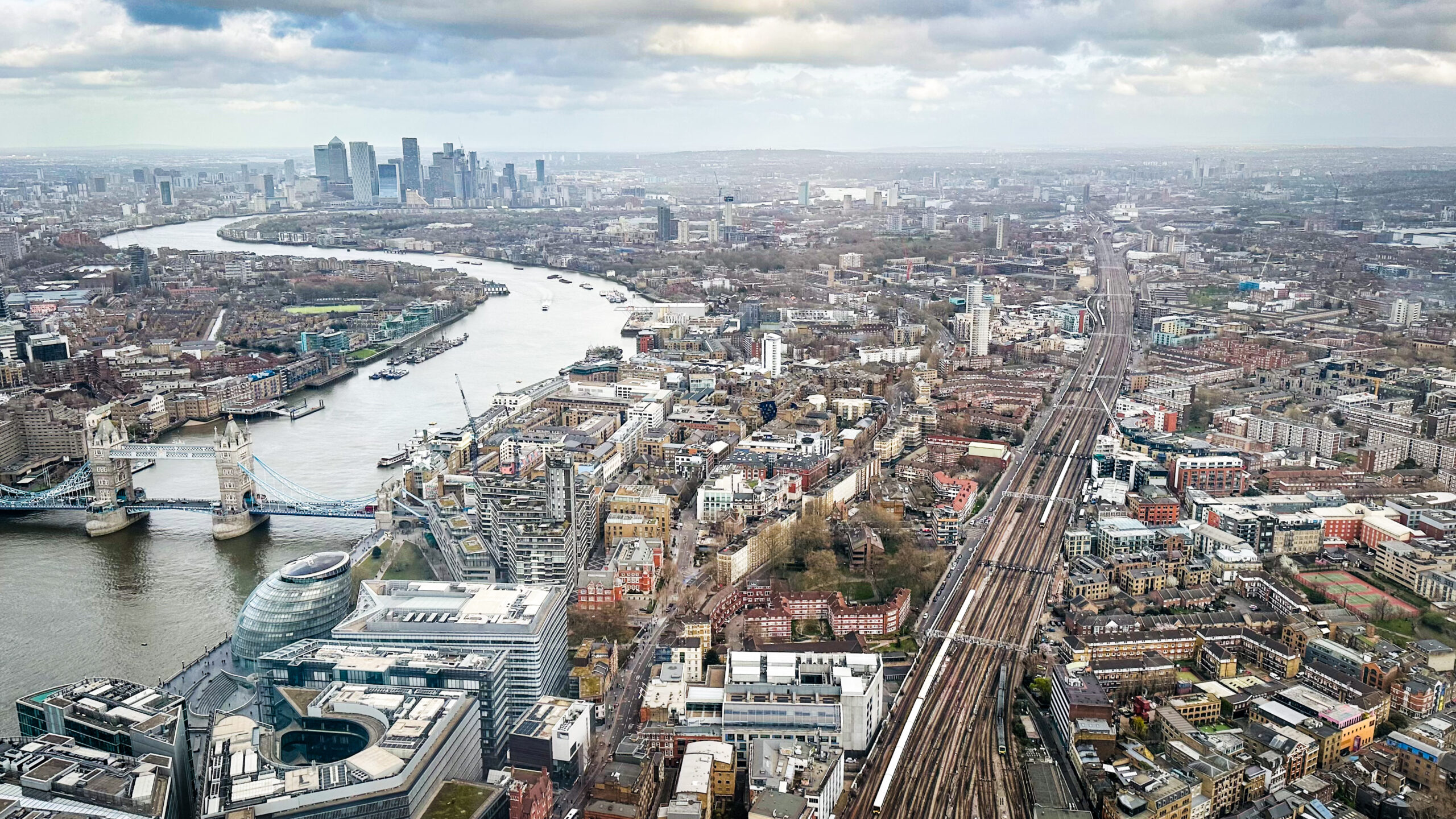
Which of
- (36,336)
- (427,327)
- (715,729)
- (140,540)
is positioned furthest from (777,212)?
(715,729)

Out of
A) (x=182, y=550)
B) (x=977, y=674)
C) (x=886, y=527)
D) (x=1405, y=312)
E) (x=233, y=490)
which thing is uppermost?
(x=1405, y=312)

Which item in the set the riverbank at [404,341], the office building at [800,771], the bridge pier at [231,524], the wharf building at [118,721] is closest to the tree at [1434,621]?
the office building at [800,771]

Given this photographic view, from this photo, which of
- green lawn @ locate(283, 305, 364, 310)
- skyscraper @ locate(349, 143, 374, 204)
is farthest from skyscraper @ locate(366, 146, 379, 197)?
green lawn @ locate(283, 305, 364, 310)

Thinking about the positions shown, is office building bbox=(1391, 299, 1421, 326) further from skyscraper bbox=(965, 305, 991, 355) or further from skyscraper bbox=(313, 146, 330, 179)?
skyscraper bbox=(313, 146, 330, 179)

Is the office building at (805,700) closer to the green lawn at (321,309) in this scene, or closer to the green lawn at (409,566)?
the green lawn at (409,566)

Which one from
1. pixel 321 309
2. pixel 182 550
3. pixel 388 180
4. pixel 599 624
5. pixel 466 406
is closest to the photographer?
pixel 599 624

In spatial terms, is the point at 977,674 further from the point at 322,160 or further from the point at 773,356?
the point at 322,160

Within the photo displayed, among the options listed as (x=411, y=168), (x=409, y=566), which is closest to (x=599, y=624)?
(x=409, y=566)
